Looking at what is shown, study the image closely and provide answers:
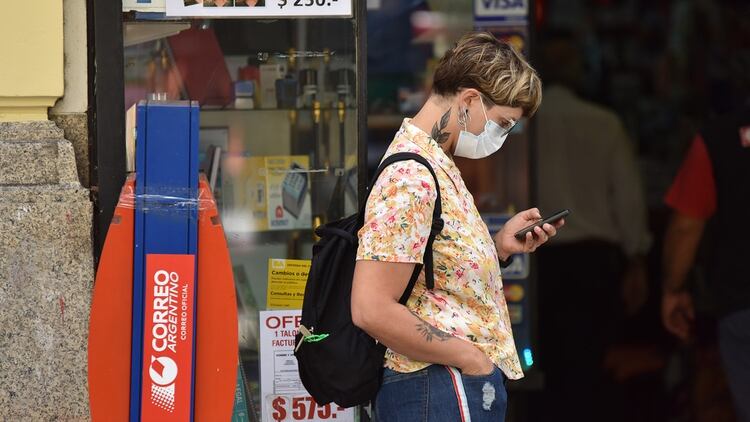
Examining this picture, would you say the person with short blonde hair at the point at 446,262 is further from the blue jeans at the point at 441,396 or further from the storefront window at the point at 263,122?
the storefront window at the point at 263,122

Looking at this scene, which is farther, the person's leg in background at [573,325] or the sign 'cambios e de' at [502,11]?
the person's leg in background at [573,325]

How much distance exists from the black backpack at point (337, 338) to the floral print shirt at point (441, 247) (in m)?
0.08

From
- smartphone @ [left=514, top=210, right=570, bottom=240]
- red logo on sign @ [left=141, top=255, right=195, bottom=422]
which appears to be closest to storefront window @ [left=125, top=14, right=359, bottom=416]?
red logo on sign @ [left=141, top=255, right=195, bottom=422]

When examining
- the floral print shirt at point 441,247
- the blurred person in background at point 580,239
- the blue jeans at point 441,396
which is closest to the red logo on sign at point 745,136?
the blurred person in background at point 580,239

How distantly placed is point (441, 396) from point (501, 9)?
2.72 m

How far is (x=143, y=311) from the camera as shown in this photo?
135 inches

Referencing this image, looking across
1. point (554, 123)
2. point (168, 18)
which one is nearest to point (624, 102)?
point (554, 123)

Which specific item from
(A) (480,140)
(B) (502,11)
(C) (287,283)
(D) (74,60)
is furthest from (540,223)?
(B) (502,11)

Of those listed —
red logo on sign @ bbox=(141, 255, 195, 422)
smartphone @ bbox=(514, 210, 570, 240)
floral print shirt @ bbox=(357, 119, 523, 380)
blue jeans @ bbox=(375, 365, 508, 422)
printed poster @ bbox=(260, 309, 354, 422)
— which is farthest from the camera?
printed poster @ bbox=(260, 309, 354, 422)

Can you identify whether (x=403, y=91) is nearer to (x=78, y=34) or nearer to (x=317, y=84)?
(x=317, y=84)

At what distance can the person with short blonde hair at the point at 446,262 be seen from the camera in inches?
111

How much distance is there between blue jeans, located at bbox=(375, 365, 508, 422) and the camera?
2930 millimetres

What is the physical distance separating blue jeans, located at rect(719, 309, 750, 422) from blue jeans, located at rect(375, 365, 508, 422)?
6.63ft

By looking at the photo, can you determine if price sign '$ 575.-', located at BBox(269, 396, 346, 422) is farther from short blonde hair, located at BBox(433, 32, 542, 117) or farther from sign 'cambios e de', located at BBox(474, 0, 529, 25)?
sign 'cambios e de', located at BBox(474, 0, 529, 25)
